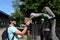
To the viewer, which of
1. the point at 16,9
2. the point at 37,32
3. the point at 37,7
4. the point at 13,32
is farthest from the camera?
the point at 16,9

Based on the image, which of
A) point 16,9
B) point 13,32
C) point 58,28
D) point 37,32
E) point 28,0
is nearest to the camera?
point 58,28

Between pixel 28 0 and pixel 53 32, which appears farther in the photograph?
pixel 28 0

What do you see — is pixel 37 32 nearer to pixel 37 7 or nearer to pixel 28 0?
pixel 37 7

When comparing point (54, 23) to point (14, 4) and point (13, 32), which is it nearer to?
point (13, 32)

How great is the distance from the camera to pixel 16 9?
5072cm

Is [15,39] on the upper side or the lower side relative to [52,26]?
lower

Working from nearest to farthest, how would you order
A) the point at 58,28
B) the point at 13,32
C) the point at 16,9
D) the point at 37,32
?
the point at 58,28
the point at 13,32
the point at 37,32
the point at 16,9

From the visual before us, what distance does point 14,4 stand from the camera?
52062 mm

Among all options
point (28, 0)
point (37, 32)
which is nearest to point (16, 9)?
point (28, 0)

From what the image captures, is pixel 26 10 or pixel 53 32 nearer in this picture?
pixel 53 32

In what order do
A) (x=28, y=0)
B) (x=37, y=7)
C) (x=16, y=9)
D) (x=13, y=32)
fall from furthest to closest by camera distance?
1. (x=16, y=9)
2. (x=28, y=0)
3. (x=37, y=7)
4. (x=13, y=32)

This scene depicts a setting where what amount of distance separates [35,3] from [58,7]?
4.74m

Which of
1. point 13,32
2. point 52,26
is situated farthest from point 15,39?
point 52,26

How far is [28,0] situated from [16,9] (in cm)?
1302
